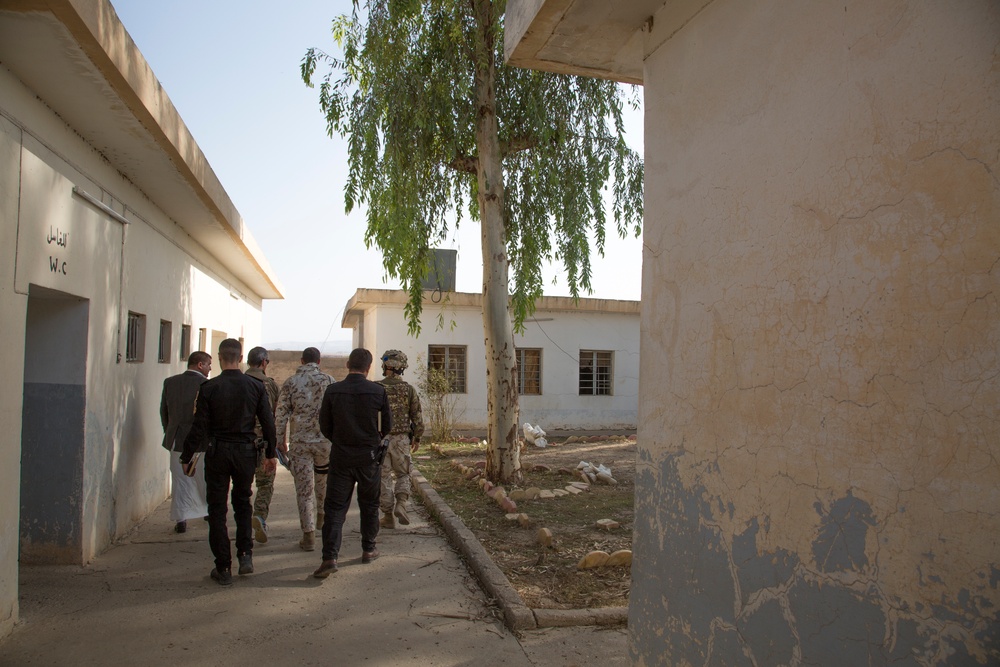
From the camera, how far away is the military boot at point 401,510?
6988 millimetres

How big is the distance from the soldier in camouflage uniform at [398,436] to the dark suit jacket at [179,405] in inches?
64.1

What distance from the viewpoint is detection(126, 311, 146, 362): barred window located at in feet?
22.0

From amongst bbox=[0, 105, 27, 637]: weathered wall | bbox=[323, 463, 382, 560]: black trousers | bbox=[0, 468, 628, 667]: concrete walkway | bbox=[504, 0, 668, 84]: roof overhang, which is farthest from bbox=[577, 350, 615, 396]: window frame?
bbox=[0, 105, 27, 637]: weathered wall

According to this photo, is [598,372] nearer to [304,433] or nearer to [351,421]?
[304,433]

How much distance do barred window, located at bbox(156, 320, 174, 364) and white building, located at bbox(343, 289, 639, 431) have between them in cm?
699

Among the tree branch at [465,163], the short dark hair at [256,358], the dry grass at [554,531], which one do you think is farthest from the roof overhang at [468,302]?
the short dark hair at [256,358]

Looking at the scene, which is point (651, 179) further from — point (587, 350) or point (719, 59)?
point (587, 350)

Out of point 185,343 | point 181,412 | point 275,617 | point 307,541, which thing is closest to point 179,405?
point 181,412

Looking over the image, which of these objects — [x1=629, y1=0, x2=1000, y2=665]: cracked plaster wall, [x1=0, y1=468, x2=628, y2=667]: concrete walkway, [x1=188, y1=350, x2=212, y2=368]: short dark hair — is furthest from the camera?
[x1=188, y1=350, x2=212, y2=368]: short dark hair

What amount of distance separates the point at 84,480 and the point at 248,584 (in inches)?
59.0

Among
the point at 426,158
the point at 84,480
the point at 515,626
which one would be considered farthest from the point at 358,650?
the point at 426,158

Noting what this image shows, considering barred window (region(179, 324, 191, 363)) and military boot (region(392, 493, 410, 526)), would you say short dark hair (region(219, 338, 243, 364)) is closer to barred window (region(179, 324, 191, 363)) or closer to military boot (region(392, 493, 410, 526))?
military boot (region(392, 493, 410, 526))

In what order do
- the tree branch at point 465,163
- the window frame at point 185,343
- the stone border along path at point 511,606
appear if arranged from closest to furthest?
the stone border along path at point 511,606, the window frame at point 185,343, the tree branch at point 465,163

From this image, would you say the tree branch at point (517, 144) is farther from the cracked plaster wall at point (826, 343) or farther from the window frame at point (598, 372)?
the window frame at point (598, 372)
